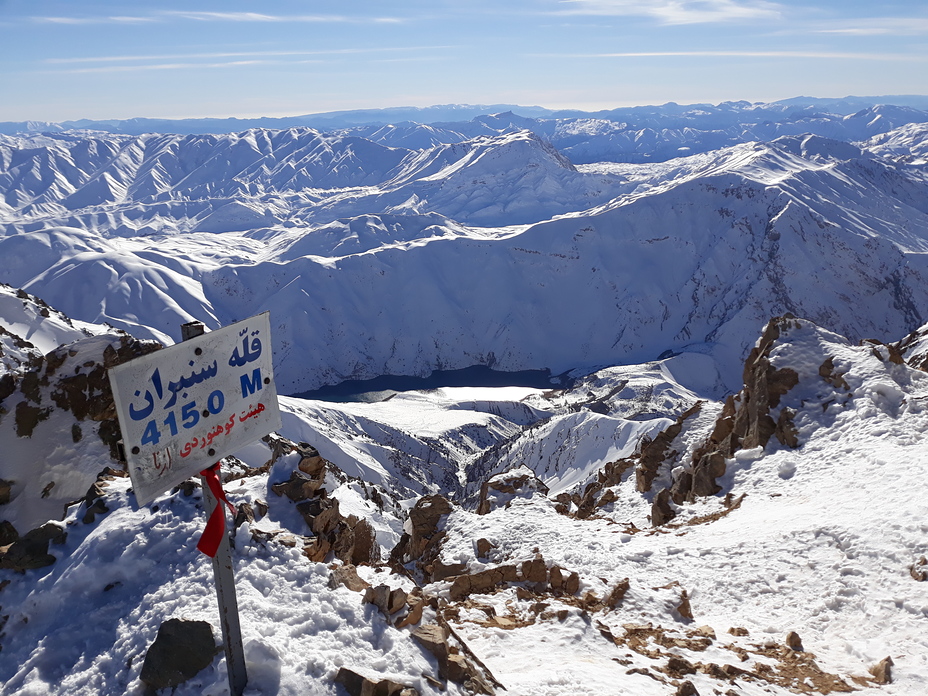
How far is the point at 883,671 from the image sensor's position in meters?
13.3

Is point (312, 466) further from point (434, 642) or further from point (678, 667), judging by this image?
point (678, 667)

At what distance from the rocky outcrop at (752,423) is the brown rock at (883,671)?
12.8 meters

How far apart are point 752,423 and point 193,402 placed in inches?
1030

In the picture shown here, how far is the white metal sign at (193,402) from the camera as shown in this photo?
22.2 ft

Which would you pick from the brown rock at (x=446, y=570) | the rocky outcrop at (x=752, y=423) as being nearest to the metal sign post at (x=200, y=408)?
the brown rock at (x=446, y=570)

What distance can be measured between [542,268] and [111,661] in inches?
6981

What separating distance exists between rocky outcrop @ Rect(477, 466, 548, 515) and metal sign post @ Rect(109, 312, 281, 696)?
23.5 metres

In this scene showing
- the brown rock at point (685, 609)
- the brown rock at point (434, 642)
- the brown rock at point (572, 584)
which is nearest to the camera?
the brown rock at point (434, 642)

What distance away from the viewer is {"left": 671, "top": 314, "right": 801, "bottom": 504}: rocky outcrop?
26.6 meters

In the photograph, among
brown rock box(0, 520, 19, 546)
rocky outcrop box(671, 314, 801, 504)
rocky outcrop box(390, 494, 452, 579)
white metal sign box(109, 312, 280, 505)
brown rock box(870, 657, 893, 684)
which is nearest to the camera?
white metal sign box(109, 312, 280, 505)

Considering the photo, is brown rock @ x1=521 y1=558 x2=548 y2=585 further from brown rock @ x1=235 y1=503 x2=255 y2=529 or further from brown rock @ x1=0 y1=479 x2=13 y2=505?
brown rock @ x1=0 y1=479 x2=13 y2=505

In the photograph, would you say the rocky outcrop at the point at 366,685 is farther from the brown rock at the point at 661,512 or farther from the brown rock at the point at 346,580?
the brown rock at the point at 661,512

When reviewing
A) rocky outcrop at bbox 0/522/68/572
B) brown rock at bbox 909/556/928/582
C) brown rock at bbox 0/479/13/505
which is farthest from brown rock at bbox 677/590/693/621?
brown rock at bbox 0/479/13/505

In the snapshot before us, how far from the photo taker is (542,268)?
18275 cm
